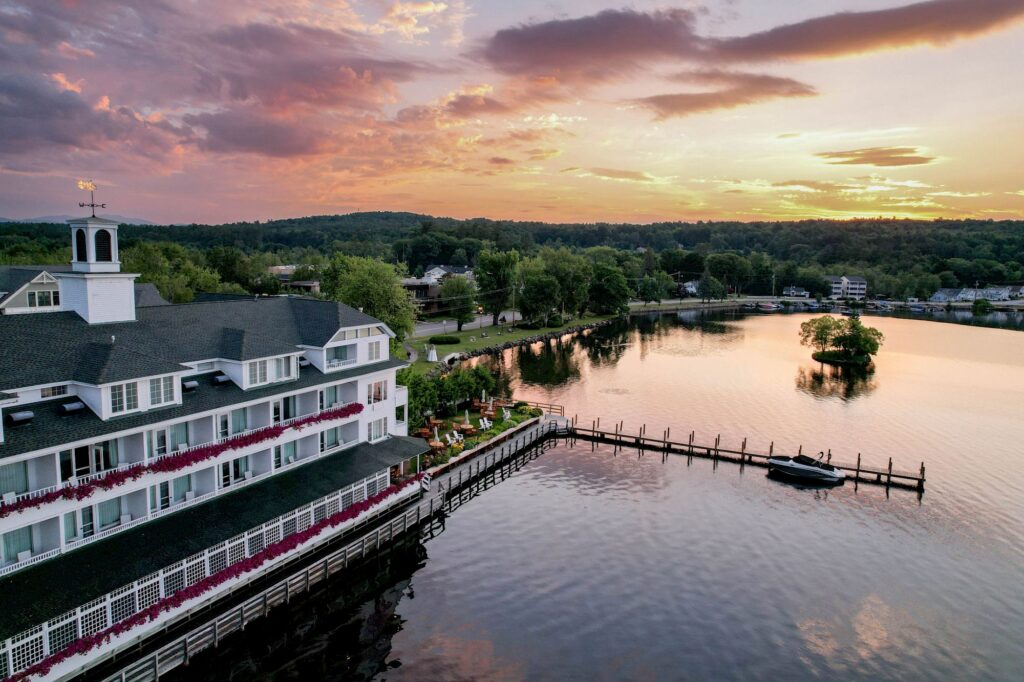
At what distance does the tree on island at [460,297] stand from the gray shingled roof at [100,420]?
8891 cm

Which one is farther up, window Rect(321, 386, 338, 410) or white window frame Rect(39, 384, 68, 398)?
white window frame Rect(39, 384, 68, 398)

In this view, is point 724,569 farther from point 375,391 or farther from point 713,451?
point 375,391

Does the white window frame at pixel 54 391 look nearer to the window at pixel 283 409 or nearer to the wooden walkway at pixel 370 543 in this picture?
the window at pixel 283 409

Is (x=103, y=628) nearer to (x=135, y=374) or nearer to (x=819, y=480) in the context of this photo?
(x=135, y=374)

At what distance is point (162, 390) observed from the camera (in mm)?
32219

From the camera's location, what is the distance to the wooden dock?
186 ft

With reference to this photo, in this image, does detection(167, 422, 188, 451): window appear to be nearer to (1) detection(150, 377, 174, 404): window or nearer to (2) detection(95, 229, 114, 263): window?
(1) detection(150, 377, 174, 404): window

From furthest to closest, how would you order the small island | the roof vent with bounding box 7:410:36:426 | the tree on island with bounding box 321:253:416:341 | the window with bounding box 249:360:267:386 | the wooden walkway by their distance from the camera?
the small island, the tree on island with bounding box 321:253:416:341, the window with bounding box 249:360:267:386, the wooden walkway, the roof vent with bounding box 7:410:36:426

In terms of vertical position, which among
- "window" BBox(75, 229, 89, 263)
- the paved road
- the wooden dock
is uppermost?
"window" BBox(75, 229, 89, 263)

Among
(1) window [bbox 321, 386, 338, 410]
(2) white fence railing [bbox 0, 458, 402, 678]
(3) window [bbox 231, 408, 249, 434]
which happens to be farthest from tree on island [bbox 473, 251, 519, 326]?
(3) window [bbox 231, 408, 249, 434]

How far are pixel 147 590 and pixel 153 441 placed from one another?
24.5 ft

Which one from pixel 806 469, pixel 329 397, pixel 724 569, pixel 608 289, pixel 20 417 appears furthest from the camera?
pixel 608 289

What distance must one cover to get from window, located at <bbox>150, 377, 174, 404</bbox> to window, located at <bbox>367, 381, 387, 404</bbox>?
14586mm

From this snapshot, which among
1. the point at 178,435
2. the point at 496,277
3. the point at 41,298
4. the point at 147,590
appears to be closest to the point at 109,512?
the point at 147,590
